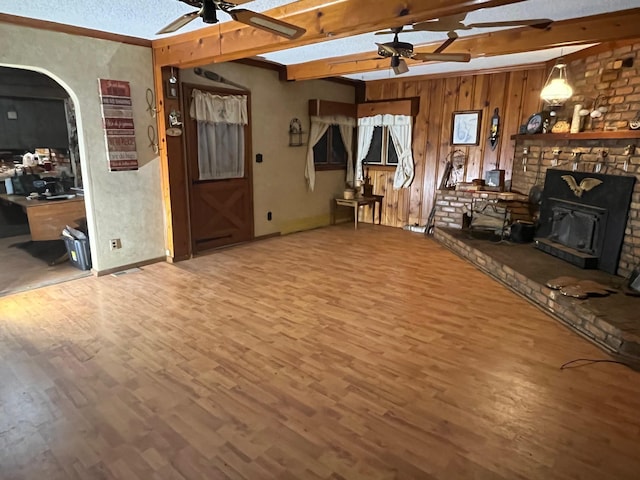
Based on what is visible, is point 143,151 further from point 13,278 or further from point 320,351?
point 320,351

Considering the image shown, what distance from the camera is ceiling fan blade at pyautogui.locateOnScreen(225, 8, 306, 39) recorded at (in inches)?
89.9

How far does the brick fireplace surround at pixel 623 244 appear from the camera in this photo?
117 inches

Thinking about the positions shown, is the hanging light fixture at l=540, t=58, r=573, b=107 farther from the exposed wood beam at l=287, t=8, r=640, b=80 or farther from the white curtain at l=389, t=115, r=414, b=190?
the white curtain at l=389, t=115, r=414, b=190

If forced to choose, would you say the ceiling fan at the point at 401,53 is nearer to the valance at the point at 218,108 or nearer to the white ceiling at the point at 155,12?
the white ceiling at the point at 155,12

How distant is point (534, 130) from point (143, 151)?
4.80 meters

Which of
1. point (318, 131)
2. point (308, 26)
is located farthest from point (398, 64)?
point (318, 131)

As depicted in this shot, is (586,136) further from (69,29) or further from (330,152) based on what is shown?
(69,29)

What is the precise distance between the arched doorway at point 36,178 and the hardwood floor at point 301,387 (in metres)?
1.11

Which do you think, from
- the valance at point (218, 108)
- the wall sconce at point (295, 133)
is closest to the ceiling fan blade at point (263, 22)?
the valance at point (218, 108)

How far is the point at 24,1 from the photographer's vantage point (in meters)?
3.12

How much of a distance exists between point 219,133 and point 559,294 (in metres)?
4.26

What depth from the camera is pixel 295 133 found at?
6.36m

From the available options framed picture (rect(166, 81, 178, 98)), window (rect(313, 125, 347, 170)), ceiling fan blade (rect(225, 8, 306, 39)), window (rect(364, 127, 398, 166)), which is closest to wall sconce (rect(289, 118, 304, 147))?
window (rect(313, 125, 347, 170))

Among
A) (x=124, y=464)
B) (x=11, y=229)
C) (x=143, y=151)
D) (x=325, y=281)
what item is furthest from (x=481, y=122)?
(x=11, y=229)
